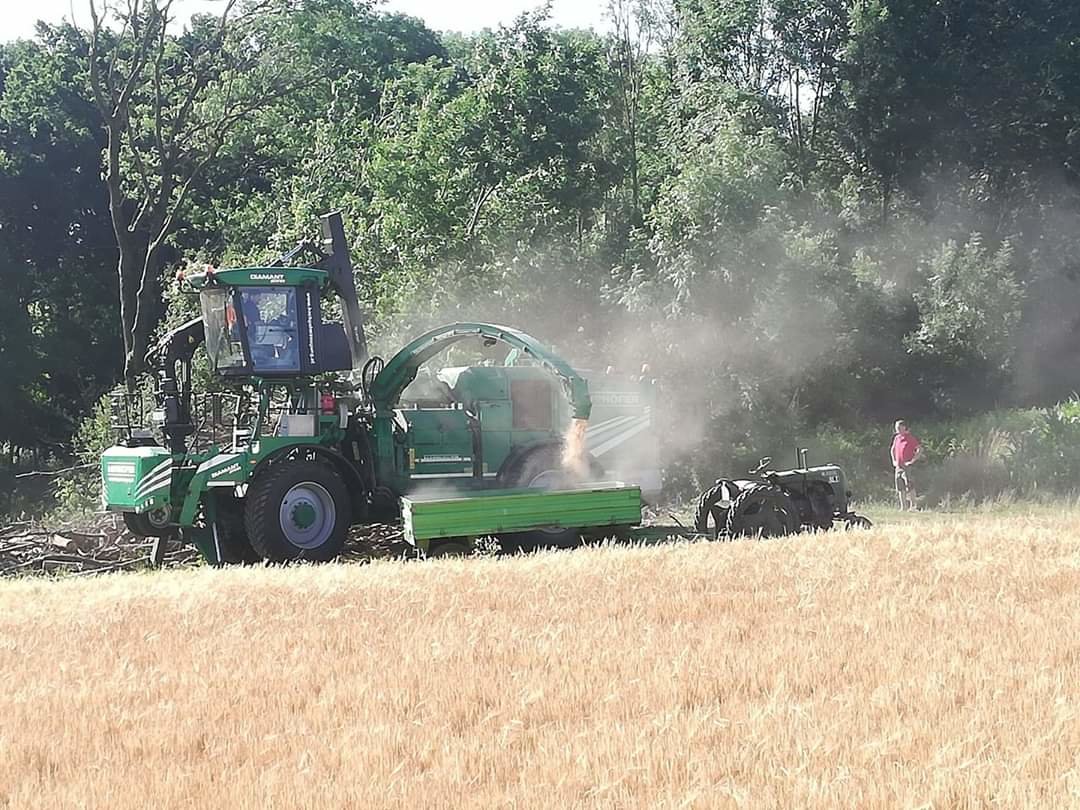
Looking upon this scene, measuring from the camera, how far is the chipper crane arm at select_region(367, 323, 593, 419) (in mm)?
14461

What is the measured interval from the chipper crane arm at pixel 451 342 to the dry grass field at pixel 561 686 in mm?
2784

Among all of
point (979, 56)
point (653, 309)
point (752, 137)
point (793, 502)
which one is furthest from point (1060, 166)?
point (793, 502)

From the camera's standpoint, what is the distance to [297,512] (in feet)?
47.4

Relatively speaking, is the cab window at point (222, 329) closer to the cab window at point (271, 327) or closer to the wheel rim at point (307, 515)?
the cab window at point (271, 327)

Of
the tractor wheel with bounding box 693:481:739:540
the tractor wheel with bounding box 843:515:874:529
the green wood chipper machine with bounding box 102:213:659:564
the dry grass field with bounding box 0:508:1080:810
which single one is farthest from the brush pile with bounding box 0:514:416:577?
the tractor wheel with bounding box 843:515:874:529

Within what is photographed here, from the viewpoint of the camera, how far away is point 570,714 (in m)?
6.77

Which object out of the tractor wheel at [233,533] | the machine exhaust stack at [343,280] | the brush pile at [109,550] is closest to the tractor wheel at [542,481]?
the brush pile at [109,550]

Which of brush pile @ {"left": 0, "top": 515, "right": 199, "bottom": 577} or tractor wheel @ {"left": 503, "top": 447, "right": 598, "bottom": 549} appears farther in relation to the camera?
brush pile @ {"left": 0, "top": 515, "right": 199, "bottom": 577}

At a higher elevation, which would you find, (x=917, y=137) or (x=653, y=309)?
(x=917, y=137)

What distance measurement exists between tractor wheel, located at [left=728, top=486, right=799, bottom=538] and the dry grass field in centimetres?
280

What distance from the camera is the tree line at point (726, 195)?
971 inches

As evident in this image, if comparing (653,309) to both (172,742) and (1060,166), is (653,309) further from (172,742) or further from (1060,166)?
(172,742)

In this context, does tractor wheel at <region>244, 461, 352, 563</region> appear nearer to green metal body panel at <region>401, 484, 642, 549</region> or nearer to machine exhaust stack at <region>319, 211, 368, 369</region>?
green metal body panel at <region>401, 484, 642, 549</region>

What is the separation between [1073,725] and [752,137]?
70.4 ft
